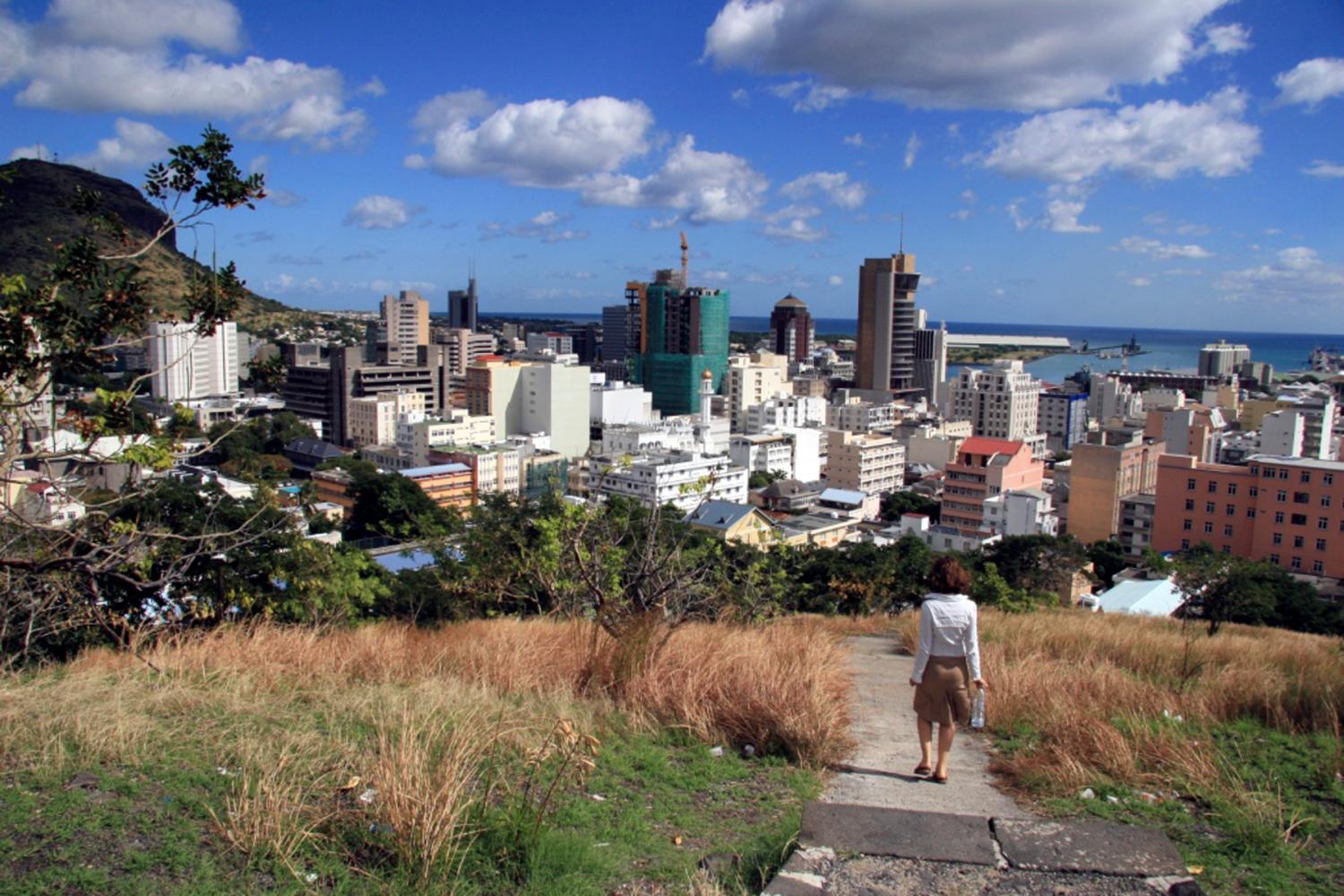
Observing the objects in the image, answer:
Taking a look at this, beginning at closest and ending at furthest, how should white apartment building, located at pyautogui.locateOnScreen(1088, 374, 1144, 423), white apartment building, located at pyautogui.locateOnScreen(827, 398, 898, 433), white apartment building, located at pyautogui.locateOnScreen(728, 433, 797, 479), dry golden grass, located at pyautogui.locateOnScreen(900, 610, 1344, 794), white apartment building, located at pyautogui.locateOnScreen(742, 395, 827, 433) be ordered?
dry golden grass, located at pyautogui.locateOnScreen(900, 610, 1344, 794) < white apartment building, located at pyautogui.locateOnScreen(728, 433, 797, 479) < white apartment building, located at pyautogui.locateOnScreen(742, 395, 827, 433) < white apartment building, located at pyautogui.locateOnScreen(827, 398, 898, 433) < white apartment building, located at pyautogui.locateOnScreen(1088, 374, 1144, 423)

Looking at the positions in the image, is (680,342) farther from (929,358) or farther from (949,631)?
(949,631)

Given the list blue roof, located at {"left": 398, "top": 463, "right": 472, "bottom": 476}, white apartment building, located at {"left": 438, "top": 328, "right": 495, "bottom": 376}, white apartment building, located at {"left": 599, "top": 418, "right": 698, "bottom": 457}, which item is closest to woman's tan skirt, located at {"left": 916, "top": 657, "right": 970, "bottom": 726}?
blue roof, located at {"left": 398, "top": 463, "right": 472, "bottom": 476}

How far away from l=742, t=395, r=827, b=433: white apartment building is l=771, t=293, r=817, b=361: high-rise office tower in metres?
43.9

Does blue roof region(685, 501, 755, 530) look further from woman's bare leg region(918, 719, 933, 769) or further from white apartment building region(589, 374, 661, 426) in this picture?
white apartment building region(589, 374, 661, 426)

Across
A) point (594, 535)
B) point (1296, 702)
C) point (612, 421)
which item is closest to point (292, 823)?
point (594, 535)

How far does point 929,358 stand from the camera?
83188 millimetres

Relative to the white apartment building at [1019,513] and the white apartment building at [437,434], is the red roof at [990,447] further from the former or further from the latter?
the white apartment building at [437,434]

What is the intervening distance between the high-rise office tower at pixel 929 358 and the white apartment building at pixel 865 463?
35141mm

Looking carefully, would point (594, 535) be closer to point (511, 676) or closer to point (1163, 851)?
point (511, 676)

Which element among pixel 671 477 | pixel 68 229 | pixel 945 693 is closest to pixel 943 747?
pixel 945 693

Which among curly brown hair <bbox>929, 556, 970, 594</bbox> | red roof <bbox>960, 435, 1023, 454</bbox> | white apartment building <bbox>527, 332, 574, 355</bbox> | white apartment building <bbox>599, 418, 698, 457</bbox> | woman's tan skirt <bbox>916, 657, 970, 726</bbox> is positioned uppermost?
white apartment building <bbox>527, 332, 574, 355</bbox>

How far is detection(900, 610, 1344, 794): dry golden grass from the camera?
350 centimetres

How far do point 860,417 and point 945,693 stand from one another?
57633 mm

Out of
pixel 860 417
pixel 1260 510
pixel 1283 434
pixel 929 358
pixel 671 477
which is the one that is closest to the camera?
pixel 1260 510
